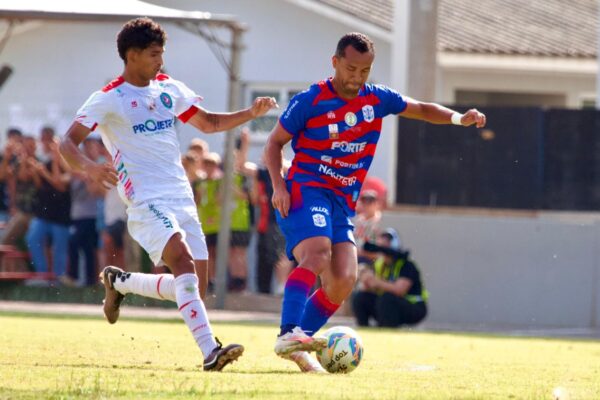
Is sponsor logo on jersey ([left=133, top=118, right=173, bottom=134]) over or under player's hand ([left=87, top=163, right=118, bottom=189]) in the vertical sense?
over

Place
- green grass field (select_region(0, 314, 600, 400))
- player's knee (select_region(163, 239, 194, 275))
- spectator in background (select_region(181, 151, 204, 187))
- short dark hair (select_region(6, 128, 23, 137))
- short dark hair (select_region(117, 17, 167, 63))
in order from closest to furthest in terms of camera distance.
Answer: green grass field (select_region(0, 314, 600, 400)) < player's knee (select_region(163, 239, 194, 275)) < short dark hair (select_region(117, 17, 167, 63)) < spectator in background (select_region(181, 151, 204, 187)) < short dark hair (select_region(6, 128, 23, 137))

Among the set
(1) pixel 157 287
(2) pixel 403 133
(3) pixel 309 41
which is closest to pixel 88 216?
(2) pixel 403 133

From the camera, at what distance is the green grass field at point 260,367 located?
23.6ft

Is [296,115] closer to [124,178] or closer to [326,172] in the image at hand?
[326,172]

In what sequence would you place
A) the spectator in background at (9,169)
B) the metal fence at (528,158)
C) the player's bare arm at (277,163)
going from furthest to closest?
the spectator in background at (9,169)
the metal fence at (528,158)
the player's bare arm at (277,163)

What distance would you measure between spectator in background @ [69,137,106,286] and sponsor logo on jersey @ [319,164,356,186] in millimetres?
10902

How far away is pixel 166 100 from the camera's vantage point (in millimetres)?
9219

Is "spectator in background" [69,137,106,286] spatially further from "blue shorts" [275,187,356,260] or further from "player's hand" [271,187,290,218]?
"player's hand" [271,187,290,218]

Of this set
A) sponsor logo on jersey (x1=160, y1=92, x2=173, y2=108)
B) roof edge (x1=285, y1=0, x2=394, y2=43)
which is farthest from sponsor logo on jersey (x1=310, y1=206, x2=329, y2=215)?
roof edge (x1=285, y1=0, x2=394, y2=43)

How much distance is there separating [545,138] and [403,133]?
1.92 metres

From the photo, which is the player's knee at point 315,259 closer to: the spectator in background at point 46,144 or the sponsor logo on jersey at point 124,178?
the sponsor logo on jersey at point 124,178

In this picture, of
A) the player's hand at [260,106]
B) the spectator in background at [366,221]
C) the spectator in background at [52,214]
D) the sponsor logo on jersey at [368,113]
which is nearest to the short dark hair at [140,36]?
the player's hand at [260,106]

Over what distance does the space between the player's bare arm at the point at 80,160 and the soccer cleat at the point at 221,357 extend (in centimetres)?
122

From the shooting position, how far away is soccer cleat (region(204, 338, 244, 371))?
823cm
